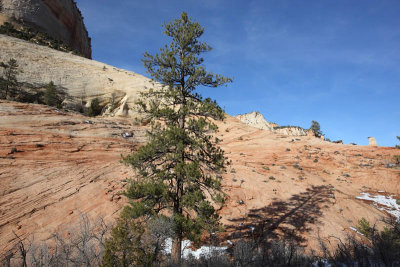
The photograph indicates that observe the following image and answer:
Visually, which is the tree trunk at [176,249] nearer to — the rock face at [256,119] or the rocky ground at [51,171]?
the rocky ground at [51,171]

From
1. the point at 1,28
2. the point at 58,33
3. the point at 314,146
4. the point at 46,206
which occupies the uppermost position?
the point at 58,33

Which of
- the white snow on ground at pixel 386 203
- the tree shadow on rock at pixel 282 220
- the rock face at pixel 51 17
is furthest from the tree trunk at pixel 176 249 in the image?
the rock face at pixel 51 17

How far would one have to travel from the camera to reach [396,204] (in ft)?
55.1

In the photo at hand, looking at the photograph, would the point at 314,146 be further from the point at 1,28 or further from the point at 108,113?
the point at 1,28

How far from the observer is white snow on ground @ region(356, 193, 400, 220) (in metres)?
15.7

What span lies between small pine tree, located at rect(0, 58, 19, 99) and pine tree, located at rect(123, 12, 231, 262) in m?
24.7

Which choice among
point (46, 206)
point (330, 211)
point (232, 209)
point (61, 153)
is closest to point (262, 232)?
point (232, 209)

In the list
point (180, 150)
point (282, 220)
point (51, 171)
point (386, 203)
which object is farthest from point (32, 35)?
point (386, 203)

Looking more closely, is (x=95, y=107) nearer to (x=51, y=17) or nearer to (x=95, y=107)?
(x=95, y=107)

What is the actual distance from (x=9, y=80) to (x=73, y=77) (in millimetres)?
8349

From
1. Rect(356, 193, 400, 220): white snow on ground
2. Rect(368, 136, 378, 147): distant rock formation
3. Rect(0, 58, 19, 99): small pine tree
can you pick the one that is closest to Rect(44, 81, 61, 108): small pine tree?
Rect(0, 58, 19, 99): small pine tree

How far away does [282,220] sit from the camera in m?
13.5

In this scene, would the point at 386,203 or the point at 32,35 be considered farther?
the point at 32,35

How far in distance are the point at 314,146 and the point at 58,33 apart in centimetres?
6641
